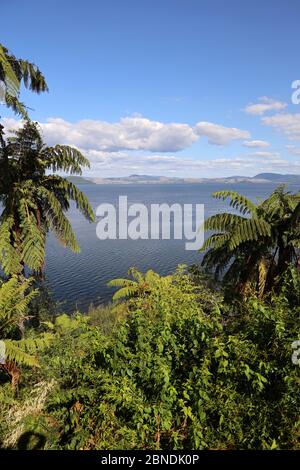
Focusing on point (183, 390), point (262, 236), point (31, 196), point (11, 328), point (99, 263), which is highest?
point (31, 196)

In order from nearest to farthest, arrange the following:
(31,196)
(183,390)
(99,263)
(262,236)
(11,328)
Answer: (183,390) → (11,328) → (262,236) → (31,196) → (99,263)

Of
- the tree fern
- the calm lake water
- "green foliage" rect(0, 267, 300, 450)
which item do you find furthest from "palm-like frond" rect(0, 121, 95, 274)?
the calm lake water

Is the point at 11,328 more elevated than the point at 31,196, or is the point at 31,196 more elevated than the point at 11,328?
the point at 31,196

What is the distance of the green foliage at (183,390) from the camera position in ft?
16.0

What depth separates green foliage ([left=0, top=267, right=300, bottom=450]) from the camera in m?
4.87

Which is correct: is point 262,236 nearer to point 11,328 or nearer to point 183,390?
point 183,390

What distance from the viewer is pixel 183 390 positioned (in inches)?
214

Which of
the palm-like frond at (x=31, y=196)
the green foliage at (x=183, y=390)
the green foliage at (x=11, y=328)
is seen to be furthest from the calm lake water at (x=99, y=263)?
the green foliage at (x=183, y=390)

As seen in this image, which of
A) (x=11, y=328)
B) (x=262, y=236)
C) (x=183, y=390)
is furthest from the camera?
(x=262, y=236)

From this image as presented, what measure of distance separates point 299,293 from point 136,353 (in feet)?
10.1

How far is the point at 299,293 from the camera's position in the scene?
607cm

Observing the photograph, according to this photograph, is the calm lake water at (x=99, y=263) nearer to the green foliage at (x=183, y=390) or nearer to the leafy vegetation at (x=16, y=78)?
the leafy vegetation at (x=16, y=78)

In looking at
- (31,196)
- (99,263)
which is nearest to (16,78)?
(31,196)
